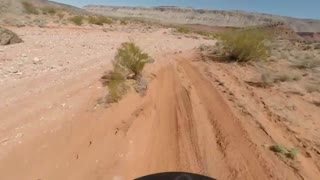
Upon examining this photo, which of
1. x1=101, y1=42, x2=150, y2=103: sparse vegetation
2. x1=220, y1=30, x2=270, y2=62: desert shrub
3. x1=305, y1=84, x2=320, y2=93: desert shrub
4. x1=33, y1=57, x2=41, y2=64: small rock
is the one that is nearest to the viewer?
x1=101, y1=42, x2=150, y2=103: sparse vegetation

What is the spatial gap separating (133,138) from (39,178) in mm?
1804

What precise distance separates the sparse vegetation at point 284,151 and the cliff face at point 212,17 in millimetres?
105183

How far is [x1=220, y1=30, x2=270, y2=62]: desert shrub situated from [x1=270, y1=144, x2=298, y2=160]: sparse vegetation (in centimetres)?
889

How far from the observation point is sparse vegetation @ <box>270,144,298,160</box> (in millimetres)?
5594

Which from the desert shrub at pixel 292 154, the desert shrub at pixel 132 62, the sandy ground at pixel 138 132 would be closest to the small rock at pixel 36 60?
the sandy ground at pixel 138 132

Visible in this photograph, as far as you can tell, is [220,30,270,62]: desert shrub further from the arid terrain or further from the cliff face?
the cliff face

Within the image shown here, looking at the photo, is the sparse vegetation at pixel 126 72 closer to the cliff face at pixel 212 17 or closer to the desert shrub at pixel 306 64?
the desert shrub at pixel 306 64

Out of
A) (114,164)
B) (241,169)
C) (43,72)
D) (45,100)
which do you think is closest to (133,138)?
(114,164)

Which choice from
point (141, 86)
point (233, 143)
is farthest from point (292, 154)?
point (141, 86)

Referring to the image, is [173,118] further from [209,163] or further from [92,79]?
[92,79]

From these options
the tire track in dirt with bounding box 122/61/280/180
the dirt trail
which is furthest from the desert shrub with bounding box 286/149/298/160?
the tire track in dirt with bounding box 122/61/280/180

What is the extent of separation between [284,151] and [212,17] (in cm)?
13148

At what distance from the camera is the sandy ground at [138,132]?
513 cm

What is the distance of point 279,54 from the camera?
1681 centimetres
